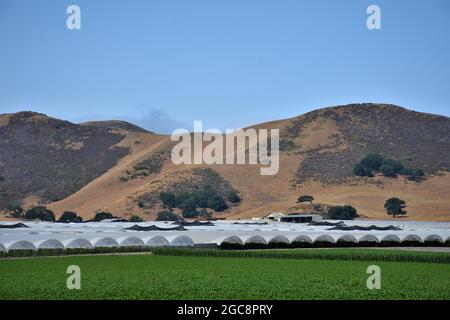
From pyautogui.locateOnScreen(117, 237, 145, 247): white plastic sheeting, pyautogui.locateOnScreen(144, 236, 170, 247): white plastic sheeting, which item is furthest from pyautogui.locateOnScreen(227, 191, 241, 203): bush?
pyautogui.locateOnScreen(117, 237, 145, 247): white plastic sheeting

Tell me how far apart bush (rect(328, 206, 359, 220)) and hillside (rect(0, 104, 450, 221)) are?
598 cm

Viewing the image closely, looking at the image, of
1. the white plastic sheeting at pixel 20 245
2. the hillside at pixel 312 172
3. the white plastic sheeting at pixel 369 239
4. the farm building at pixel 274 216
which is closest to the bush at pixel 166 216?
the hillside at pixel 312 172

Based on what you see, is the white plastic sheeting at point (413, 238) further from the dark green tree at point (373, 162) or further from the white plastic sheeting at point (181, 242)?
the dark green tree at point (373, 162)

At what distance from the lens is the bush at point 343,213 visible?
125 metres

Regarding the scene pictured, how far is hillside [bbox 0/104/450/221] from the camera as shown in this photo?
473ft

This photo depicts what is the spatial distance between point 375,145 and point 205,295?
141883 millimetres

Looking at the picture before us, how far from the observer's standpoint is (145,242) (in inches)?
2840

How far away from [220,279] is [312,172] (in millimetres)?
119296

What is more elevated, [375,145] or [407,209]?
[375,145]

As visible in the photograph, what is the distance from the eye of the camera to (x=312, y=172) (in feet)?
525

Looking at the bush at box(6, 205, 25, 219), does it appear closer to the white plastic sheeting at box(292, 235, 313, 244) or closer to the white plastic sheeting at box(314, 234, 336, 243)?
the white plastic sheeting at box(292, 235, 313, 244)

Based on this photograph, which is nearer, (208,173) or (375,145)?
(208,173)
